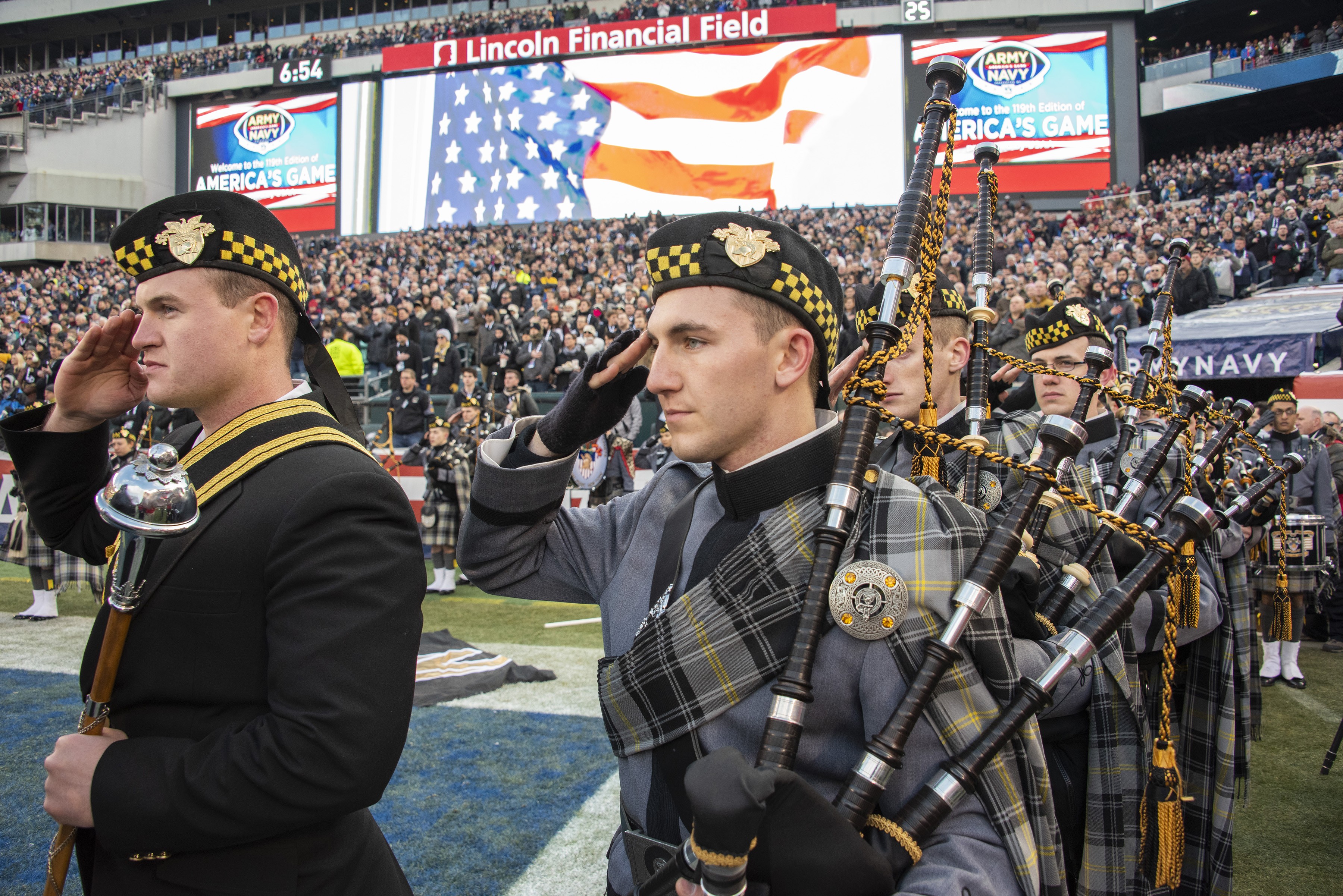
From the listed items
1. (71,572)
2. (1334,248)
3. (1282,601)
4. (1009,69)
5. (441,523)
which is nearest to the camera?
(1282,601)

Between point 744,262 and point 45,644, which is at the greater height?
point 744,262

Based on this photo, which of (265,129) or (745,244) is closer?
(745,244)

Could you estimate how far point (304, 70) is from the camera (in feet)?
112

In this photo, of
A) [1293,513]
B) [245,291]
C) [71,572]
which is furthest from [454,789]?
[1293,513]

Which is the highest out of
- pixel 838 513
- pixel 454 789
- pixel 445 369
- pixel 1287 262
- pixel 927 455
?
pixel 1287 262

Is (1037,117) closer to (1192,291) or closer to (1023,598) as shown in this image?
(1192,291)

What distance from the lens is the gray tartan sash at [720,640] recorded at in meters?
1.41

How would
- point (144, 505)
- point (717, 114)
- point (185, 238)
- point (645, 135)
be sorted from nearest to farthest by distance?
point (144, 505), point (185, 238), point (717, 114), point (645, 135)

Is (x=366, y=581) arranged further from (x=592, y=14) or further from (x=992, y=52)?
(x=592, y=14)

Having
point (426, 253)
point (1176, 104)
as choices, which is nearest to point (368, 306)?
point (426, 253)

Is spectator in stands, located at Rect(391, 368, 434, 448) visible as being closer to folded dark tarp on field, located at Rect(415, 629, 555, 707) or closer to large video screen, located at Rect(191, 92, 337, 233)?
folded dark tarp on field, located at Rect(415, 629, 555, 707)

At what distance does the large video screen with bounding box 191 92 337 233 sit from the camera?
3353cm

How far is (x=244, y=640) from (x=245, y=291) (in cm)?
76

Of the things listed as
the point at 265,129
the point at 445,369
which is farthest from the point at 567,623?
the point at 265,129
